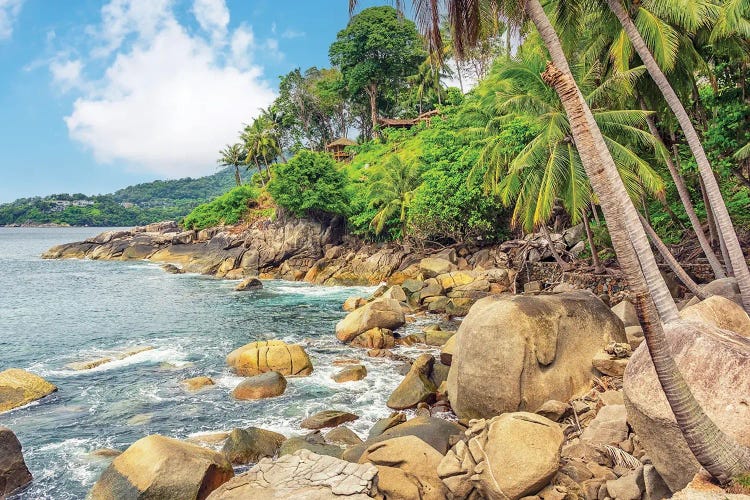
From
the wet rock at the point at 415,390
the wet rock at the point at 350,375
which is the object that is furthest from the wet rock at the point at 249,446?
the wet rock at the point at 350,375

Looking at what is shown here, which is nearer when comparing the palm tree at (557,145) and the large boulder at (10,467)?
the large boulder at (10,467)

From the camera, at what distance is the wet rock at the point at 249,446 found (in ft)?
33.3

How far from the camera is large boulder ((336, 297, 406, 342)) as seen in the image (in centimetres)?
1995

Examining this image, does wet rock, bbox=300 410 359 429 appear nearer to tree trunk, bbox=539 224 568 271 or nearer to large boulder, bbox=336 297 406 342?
large boulder, bbox=336 297 406 342

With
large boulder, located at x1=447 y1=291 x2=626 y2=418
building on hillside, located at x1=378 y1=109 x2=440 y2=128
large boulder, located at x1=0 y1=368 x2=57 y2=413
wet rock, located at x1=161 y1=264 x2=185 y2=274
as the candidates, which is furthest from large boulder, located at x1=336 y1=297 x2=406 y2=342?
building on hillside, located at x1=378 y1=109 x2=440 y2=128

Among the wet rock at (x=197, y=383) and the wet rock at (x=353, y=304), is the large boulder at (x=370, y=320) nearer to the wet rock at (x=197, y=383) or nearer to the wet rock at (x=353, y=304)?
the wet rock at (x=353, y=304)

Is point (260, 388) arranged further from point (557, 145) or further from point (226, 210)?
point (226, 210)

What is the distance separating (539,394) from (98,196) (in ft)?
650

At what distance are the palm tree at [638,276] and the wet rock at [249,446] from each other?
27.0 feet

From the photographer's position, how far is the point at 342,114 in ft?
224

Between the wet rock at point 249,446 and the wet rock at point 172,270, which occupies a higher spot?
the wet rock at point 172,270

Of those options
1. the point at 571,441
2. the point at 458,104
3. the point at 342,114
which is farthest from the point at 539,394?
the point at 342,114

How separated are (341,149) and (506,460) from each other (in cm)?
5996

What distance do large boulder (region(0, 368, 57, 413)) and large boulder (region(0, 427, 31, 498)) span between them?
5.04m
